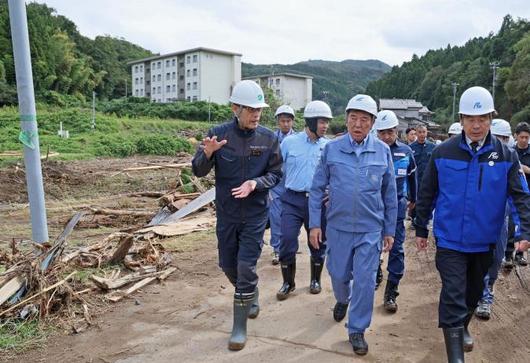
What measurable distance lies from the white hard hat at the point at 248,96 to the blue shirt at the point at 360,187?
693 mm

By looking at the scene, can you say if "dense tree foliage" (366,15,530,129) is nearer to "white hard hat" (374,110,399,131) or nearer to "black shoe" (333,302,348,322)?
"white hard hat" (374,110,399,131)

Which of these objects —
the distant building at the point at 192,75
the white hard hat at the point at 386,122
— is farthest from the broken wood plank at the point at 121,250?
the distant building at the point at 192,75

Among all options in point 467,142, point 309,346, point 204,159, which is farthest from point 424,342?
point 204,159

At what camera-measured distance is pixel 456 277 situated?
341 centimetres

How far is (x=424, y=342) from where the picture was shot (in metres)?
3.98

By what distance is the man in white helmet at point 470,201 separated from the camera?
11.0 ft

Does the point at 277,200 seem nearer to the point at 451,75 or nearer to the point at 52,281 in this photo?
the point at 52,281

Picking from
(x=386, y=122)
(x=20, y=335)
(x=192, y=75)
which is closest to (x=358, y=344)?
(x=386, y=122)

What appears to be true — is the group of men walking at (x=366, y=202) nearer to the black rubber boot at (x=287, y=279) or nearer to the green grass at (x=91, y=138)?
the black rubber boot at (x=287, y=279)

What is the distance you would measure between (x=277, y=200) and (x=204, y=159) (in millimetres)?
2682

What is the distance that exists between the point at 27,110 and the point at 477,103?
13.4 feet

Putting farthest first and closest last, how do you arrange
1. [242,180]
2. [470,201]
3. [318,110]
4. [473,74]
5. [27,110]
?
[473,74]
[318,110]
[27,110]
[242,180]
[470,201]

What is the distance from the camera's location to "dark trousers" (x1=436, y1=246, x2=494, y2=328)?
340 centimetres

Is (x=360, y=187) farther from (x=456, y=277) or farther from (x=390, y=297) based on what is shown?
(x=390, y=297)
